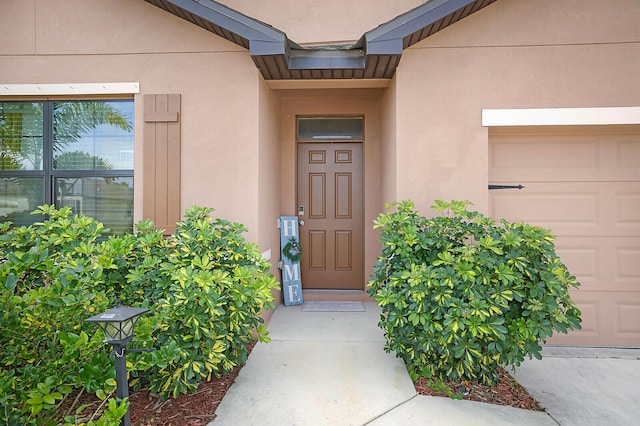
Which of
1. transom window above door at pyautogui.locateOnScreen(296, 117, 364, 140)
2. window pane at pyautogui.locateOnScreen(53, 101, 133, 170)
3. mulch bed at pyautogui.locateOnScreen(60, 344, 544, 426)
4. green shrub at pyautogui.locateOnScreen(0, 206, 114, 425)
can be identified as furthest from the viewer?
transom window above door at pyautogui.locateOnScreen(296, 117, 364, 140)

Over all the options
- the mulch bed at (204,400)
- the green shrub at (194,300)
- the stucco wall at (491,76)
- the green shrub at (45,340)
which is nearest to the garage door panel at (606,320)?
Result: the mulch bed at (204,400)

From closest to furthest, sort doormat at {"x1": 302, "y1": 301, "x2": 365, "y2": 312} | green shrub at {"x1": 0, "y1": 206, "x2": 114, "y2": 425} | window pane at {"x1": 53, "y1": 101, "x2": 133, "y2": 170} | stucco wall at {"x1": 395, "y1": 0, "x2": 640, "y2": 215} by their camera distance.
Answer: green shrub at {"x1": 0, "y1": 206, "x2": 114, "y2": 425}, stucco wall at {"x1": 395, "y1": 0, "x2": 640, "y2": 215}, window pane at {"x1": 53, "y1": 101, "x2": 133, "y2": 170}, doormat at {"x1": 302, "y1": 301, "x2": 365, "y2": 312}

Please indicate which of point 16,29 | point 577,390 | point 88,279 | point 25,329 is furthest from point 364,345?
point 16,29

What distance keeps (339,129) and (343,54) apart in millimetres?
1619

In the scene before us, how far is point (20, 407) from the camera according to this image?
1802mm

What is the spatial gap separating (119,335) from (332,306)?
3200mm

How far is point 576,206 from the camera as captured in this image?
3916mm

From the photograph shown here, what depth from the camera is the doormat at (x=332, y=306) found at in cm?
472

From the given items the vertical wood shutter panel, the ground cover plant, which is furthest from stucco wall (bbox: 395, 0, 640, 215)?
the vertical wood shutter panel

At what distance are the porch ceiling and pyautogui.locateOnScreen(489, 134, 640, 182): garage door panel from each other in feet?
4.54

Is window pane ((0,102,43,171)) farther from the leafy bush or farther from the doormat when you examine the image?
the leafy bush

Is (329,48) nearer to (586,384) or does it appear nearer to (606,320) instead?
(586,384)

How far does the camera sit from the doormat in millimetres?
4719

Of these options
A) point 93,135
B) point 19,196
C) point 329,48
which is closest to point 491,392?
point 329,48
